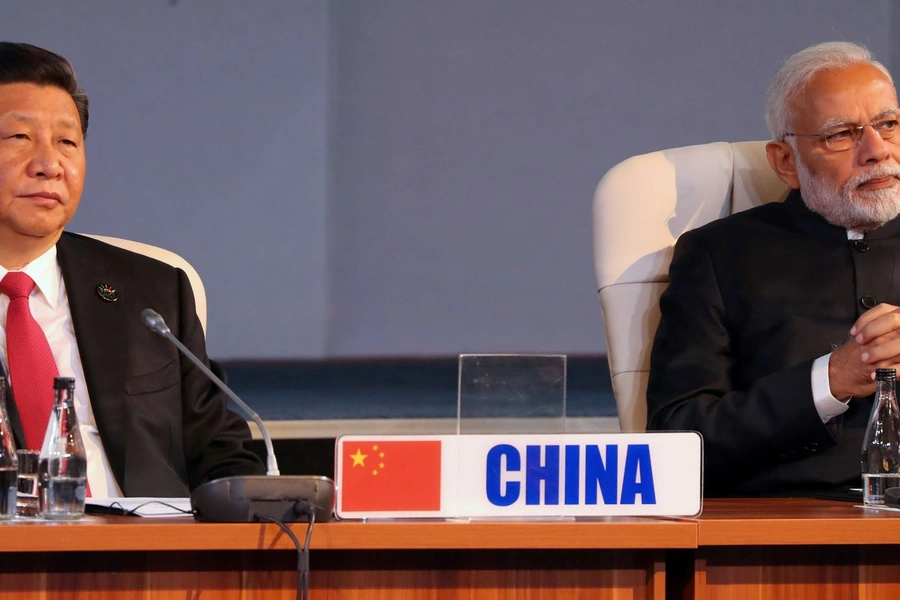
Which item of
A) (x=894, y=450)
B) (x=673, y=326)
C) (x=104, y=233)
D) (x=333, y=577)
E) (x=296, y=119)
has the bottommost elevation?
(x=333, y=577)

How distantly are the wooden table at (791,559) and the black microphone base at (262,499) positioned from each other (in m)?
0.36

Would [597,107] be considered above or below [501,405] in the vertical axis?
above

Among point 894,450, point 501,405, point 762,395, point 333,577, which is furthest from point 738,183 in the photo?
point 333,577

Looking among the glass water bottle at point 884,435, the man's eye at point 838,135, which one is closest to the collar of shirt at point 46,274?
the glass water bottle at point 884,435

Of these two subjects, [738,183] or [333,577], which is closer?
[333,577]

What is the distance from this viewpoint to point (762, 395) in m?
1.84

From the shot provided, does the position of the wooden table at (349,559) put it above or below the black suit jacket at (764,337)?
below

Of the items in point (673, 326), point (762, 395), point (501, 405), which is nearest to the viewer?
point (501, 405)

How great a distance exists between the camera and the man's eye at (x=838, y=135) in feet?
6.78

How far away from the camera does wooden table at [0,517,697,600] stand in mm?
1034

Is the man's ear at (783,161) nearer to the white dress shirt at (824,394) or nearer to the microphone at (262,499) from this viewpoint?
the white dress shirt at (824,394)

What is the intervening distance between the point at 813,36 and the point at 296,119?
146 cm

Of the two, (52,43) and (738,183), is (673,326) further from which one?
(52,43)

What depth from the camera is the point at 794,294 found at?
79.6 inches
